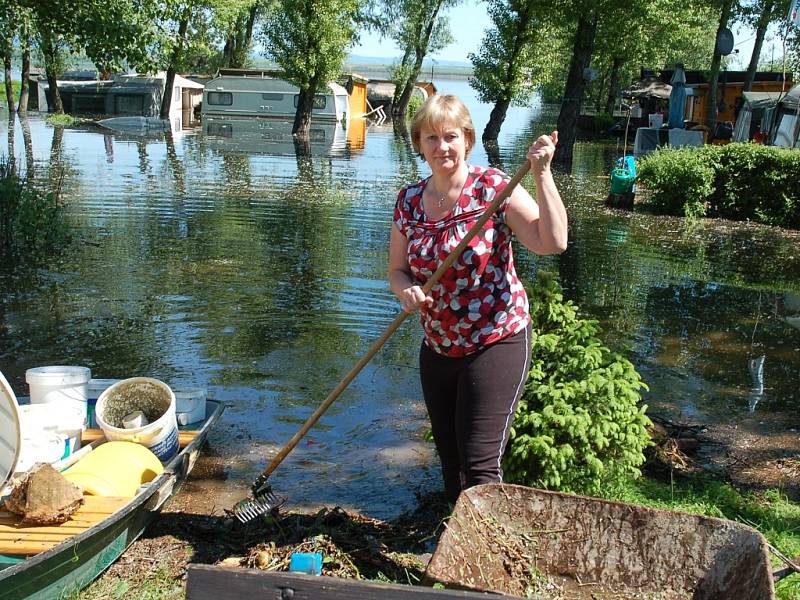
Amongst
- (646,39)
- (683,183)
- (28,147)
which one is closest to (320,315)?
(683,183)

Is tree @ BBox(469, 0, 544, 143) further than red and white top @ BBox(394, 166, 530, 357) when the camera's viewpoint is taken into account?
Yes

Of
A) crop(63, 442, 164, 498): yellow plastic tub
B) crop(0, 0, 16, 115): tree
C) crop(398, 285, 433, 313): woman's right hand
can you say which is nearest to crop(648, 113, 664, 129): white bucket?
crop(0, 0, 16, 115): tree

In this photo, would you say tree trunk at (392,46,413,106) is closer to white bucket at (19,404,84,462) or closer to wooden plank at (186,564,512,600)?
white bucket at (19,404,84,462)

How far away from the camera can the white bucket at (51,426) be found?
4.71 meters

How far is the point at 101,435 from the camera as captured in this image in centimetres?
520

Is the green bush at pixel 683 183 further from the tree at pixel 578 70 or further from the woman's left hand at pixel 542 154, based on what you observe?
the woman's left hand at pixel 542 154

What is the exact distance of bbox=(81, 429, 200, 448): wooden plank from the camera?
5.20 meters

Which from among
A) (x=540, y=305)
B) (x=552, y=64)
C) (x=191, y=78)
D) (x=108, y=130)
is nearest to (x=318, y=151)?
(x=108, y=130)

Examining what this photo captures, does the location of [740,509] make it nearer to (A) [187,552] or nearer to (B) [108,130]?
(A) [187,552]

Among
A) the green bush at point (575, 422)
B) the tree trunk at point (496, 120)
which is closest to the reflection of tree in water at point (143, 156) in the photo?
the tree trunk at point (496, 120)

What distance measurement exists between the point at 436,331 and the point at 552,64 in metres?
40.2

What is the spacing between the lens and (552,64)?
41.5 m

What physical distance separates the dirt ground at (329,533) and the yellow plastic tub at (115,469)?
297 millimetres

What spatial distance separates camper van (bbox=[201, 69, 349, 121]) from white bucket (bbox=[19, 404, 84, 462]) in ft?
152
